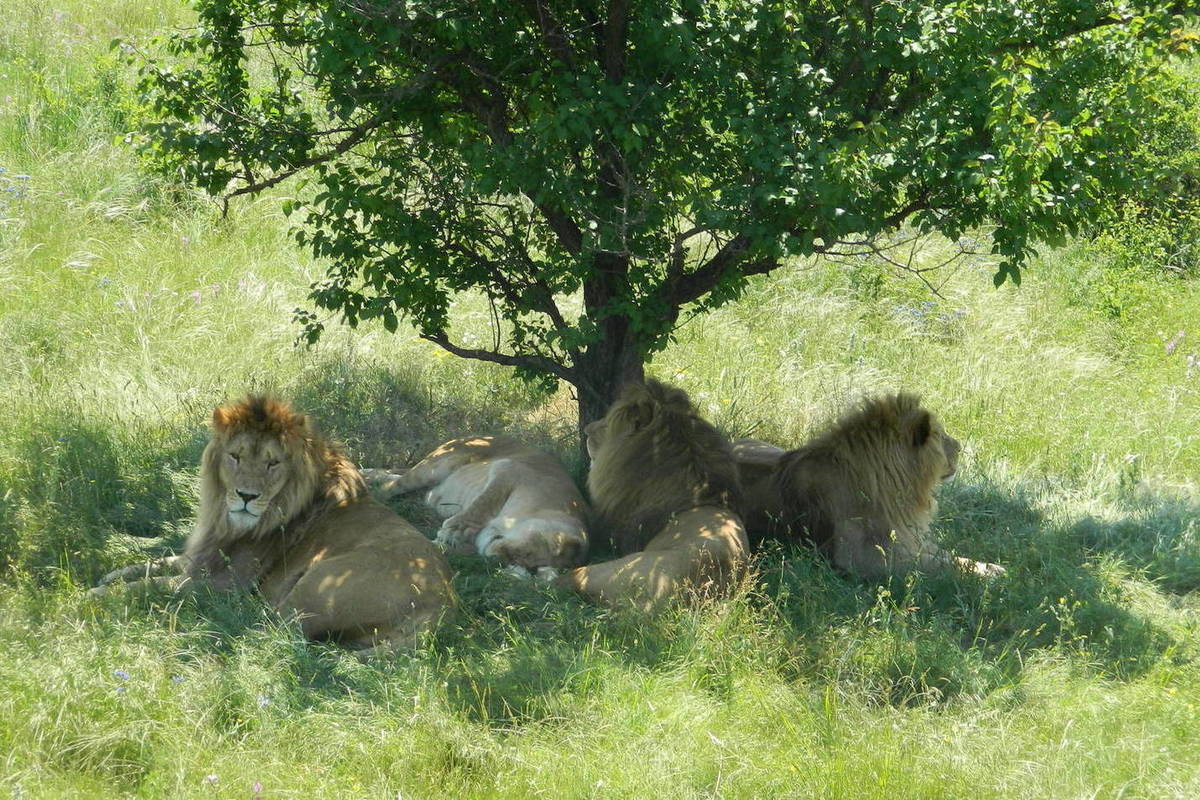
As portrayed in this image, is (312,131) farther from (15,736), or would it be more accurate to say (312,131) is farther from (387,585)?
(15,736)

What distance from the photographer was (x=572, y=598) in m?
5.54

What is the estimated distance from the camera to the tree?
5.24 meters

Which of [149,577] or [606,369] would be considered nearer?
[149,577]

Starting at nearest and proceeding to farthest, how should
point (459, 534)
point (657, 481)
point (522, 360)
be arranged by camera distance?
point (657, 481) < point (459, 534) < point (522, 360)

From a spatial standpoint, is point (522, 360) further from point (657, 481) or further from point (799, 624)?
point (799, 624)

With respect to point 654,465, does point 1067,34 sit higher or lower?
higher

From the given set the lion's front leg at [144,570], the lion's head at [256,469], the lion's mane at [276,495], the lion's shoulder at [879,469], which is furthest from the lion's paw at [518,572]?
the lion's front leg at [144,570]

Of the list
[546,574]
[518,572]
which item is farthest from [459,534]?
[546,574]

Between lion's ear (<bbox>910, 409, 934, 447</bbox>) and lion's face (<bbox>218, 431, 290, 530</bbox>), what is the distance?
3044 millimetres

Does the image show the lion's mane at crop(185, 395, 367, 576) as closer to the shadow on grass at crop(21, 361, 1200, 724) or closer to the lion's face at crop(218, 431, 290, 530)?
the lion's face at crop(218, 431, 290, 530)

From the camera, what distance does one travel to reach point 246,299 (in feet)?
31.6

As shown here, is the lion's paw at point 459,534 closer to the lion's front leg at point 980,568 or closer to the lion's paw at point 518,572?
the lion's paw at point 518,572

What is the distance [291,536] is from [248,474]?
351 mm

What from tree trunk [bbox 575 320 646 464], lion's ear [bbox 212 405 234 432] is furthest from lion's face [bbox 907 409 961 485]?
lion's ear [bbox 212 405 234 432]
